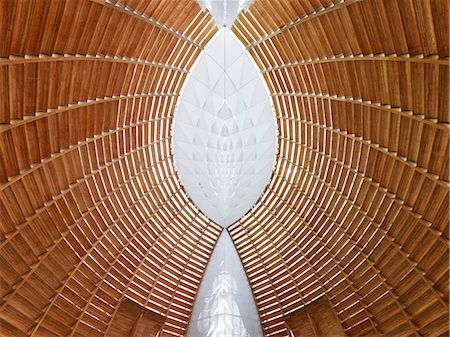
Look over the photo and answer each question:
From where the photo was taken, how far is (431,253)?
770 inches

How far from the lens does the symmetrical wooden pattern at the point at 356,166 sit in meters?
16.8

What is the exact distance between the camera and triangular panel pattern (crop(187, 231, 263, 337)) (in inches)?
1062

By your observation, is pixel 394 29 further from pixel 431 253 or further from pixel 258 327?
pixel 258 327

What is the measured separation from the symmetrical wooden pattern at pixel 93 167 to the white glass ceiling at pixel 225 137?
1421 mm

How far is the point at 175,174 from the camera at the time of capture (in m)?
29.9

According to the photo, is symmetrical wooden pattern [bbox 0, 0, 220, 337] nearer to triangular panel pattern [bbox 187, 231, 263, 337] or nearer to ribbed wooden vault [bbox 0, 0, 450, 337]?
ribbed wooden vault [bbox 0, 0, 450, 337]

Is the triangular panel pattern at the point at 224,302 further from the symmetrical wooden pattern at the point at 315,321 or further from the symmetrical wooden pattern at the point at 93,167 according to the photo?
the symmetrical wooden pattern at the point at 315,321

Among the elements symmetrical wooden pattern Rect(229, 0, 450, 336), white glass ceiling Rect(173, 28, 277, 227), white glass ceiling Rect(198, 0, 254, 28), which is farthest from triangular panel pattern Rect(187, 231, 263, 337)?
white glass ceiling Rect(198, 0, 254, 28)

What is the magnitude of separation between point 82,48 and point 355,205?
15.5 metres

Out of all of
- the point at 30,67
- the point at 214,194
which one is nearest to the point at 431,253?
the point at 214,194

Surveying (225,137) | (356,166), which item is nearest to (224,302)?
(225,137)

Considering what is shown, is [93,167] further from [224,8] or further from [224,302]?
[224,302]

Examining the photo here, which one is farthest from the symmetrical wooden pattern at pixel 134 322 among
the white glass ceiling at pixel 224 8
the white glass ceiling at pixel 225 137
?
the white glass ceiling at pixel 224 8

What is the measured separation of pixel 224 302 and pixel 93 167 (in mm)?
11945
